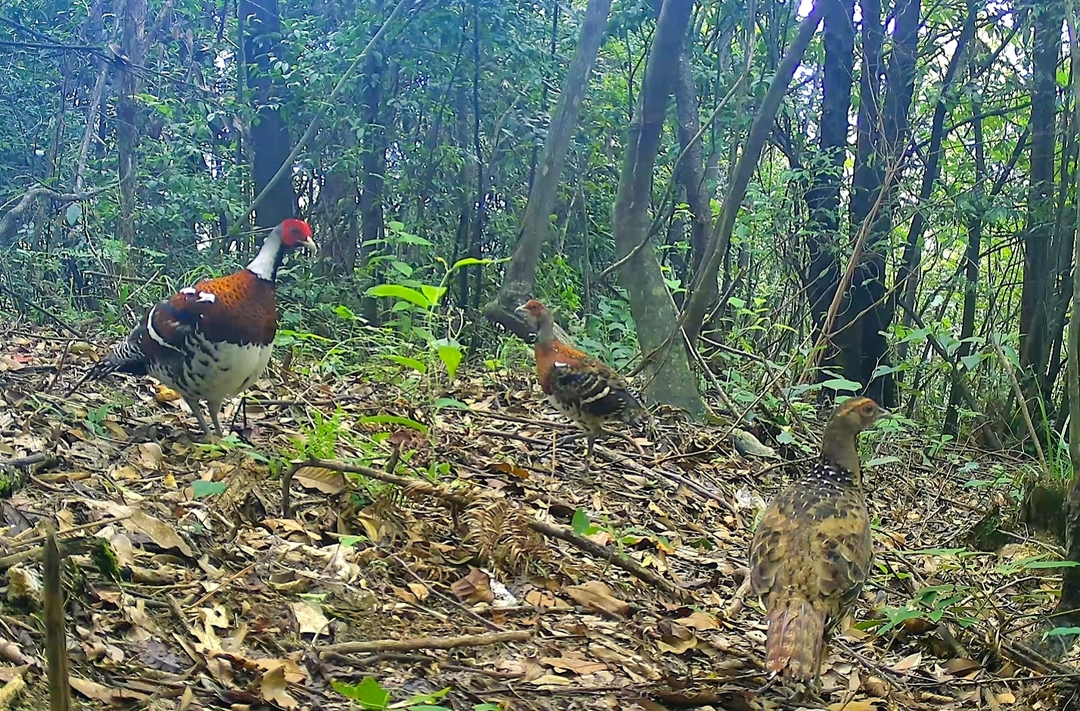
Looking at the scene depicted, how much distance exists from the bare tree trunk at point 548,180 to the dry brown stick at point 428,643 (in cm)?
450

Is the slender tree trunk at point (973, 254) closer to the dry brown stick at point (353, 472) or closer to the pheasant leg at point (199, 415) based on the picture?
the dry brown stick at point (353, 472)

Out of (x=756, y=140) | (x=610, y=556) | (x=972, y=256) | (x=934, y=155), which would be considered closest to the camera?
(x=610, y=556)

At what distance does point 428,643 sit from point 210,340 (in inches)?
94.4

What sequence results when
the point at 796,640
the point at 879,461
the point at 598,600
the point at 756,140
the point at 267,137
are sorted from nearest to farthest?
the point at 796,640
the point at 598,600
the point at 756,140
the point at 879,461
the point at 267,137

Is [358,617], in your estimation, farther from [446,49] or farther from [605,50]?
[605,50]

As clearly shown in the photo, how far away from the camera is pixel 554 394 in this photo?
6.50m

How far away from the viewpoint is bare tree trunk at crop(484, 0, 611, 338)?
775 centimetres

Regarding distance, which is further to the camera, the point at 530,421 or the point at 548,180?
the point at 548,180

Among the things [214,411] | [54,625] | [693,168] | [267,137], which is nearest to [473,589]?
[214,411]

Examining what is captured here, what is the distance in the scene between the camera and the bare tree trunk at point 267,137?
40.0 ft

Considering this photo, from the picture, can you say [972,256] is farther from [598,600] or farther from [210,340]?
[210,340]

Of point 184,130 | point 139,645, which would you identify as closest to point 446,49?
point 184,130

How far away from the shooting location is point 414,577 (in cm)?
375

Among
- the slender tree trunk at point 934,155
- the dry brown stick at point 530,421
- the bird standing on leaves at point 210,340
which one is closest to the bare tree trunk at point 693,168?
the slender tree trunk at point 934,155
